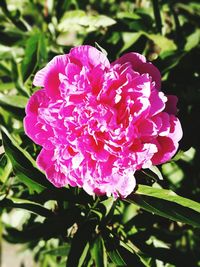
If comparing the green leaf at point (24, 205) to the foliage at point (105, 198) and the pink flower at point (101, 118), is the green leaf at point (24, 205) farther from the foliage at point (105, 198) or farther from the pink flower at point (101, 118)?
the pink flower at point (101, 118)

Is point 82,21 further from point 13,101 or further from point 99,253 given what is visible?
point 99,253

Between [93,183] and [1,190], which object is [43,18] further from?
[93,183]

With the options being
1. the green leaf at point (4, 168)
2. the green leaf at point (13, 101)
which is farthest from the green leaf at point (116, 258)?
the green leaf at point (13, 101)

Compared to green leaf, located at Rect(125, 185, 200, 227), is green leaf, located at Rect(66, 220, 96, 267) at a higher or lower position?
lower

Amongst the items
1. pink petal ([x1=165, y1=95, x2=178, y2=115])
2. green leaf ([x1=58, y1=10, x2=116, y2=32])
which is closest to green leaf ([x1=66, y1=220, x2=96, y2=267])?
pink petal ([x1=165, y1=95, x2=178, y2=115])

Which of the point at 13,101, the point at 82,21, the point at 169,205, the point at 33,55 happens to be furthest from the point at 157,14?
the point at 169,205

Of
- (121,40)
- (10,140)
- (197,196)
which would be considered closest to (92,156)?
A: (10,140)

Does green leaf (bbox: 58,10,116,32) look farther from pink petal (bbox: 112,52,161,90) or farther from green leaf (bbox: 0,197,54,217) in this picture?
green leaf (bbox: 0,197,54,217)
